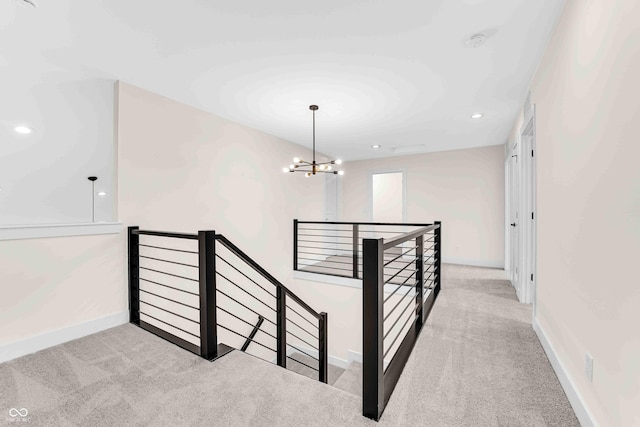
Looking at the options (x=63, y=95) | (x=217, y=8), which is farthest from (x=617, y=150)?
(x=63, y=95)

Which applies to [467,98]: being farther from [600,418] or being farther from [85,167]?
[85,167]

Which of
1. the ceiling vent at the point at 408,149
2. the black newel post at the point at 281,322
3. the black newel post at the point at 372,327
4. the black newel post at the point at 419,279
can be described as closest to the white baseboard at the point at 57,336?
the black newel post at the point at 281,322

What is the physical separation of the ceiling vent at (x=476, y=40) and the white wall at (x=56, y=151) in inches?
135

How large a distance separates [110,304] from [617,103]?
3.98 meters

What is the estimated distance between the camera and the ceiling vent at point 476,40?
6.97 ft

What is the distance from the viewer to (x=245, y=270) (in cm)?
430

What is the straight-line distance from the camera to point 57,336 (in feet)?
7.93

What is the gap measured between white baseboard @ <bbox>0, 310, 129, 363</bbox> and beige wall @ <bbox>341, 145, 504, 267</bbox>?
18.4 feet

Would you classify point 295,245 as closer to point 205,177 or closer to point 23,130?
point 205,177

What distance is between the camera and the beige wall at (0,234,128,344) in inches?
88.1

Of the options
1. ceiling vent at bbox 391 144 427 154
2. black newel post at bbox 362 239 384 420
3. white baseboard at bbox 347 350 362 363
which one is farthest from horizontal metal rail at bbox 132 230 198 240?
ceiling vent at bbox 391 144 427 154

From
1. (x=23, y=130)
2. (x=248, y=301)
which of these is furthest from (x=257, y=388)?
(x=23, y=130)

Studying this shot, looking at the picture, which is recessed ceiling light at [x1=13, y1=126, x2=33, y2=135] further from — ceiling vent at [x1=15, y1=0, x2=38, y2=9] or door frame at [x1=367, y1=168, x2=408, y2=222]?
door frame at [x1=367, y1=168, x2=408, y2=222]

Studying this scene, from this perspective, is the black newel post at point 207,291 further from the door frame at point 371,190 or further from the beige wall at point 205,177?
the door frame at point 371,190
